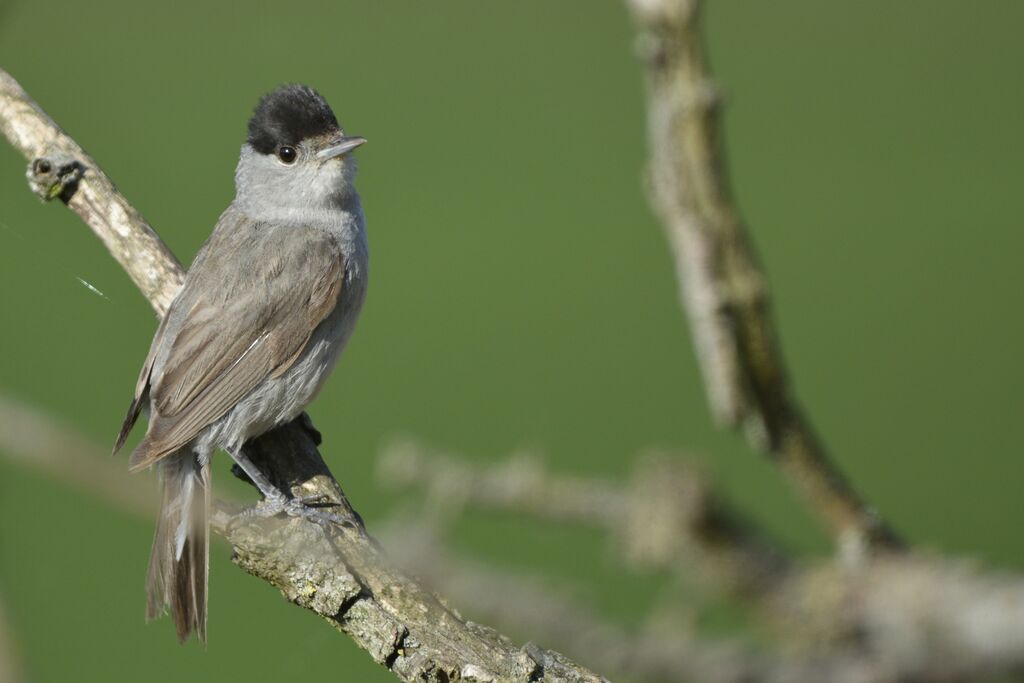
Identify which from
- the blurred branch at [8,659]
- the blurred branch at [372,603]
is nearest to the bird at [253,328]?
the blurred branch at [372,603]

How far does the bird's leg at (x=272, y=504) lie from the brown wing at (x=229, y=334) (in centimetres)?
15

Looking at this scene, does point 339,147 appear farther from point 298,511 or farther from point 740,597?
point 740,597

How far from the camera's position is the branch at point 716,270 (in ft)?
6.66

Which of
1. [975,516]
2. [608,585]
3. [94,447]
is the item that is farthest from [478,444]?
[94,447]

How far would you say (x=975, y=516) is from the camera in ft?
22.7

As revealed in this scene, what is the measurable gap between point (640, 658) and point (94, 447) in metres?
1.04

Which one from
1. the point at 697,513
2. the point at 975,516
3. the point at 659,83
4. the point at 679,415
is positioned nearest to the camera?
the point at 659,83

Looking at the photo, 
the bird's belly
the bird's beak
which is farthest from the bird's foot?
the bird's beak

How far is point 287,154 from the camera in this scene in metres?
3.78

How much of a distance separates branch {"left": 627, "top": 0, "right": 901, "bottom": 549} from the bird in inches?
49.9

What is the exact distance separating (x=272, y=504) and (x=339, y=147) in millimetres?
1336

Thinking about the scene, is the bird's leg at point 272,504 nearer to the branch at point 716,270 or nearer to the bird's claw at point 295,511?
the bird's claw at point 295,511

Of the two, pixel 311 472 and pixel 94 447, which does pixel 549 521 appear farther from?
pixel 94 447

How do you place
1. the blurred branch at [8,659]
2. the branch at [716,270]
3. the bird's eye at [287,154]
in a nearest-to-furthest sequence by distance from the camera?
the blurred branch at [8,659]
the branch at [716,270]
the bird's eye at [287,154]
